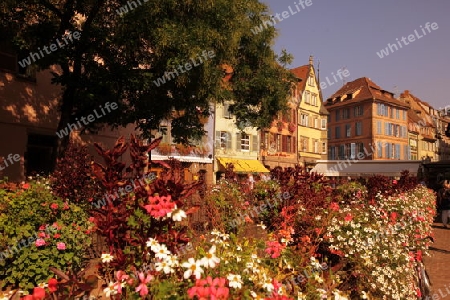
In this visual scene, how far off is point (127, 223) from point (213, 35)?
7.13 m

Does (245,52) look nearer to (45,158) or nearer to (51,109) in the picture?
(51,109)

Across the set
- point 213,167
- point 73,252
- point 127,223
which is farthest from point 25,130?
point 213,167

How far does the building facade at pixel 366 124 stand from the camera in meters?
49.3

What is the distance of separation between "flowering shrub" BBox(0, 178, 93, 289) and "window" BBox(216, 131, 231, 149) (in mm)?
22936

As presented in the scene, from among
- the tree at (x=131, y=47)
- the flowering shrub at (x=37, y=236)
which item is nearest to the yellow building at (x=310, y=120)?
the tree at (x=131, y=47)

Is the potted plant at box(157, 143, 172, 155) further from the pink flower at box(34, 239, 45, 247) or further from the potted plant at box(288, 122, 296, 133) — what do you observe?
the pink flower at box(34, 239, 45, 247)

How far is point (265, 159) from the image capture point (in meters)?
33.0

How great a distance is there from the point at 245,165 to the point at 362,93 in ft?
94.7

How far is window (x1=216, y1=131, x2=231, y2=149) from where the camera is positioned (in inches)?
1136

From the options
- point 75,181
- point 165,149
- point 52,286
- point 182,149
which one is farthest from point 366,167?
point 52,286

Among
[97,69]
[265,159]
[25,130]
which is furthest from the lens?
[265,159]

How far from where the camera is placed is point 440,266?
9.02 metres

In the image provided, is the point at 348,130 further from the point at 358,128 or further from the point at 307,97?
the point at 307,97

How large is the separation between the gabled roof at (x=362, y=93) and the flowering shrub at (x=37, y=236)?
48.5 metres
